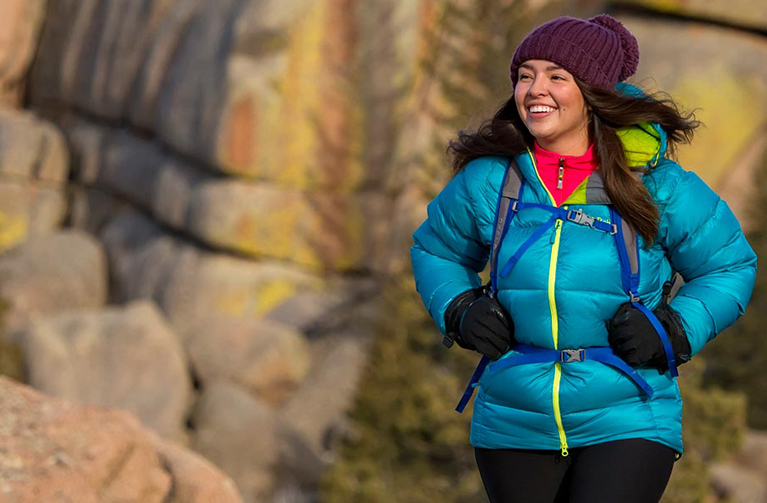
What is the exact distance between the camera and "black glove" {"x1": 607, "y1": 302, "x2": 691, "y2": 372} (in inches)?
109

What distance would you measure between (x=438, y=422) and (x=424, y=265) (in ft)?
23.9

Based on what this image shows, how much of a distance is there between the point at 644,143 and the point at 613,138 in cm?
8

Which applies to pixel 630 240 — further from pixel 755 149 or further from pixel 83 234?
pixel 83 234

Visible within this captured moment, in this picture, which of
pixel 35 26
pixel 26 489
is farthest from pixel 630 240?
pixel 35 26

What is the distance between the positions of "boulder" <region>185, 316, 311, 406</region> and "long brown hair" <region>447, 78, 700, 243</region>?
10.4m

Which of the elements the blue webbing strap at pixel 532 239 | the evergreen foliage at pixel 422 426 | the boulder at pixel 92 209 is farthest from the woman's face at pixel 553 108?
the boulder at pixel 92 209

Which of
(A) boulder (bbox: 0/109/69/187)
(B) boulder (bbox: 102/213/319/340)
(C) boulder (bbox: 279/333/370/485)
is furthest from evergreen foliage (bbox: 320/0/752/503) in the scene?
(A) boulder (bbox: 0/109/69/187)

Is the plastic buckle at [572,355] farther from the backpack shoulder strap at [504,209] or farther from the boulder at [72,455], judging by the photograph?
the boulder at [72,455]

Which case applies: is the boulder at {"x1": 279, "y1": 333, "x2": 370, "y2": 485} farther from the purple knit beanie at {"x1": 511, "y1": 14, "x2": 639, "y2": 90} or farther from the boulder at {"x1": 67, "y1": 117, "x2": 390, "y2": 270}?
the purple knit beanie at {"x1": 511, "y1": 14, "x2": 639, "y2": 90}

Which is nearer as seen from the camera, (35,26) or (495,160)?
(495,160)

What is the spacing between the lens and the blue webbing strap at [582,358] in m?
2.82

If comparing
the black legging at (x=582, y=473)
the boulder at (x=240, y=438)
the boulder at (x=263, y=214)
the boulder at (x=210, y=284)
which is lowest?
the boulder at (x=240, y=438)

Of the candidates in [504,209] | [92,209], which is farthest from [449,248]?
[92,209]

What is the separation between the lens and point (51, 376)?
1255 centimetres
